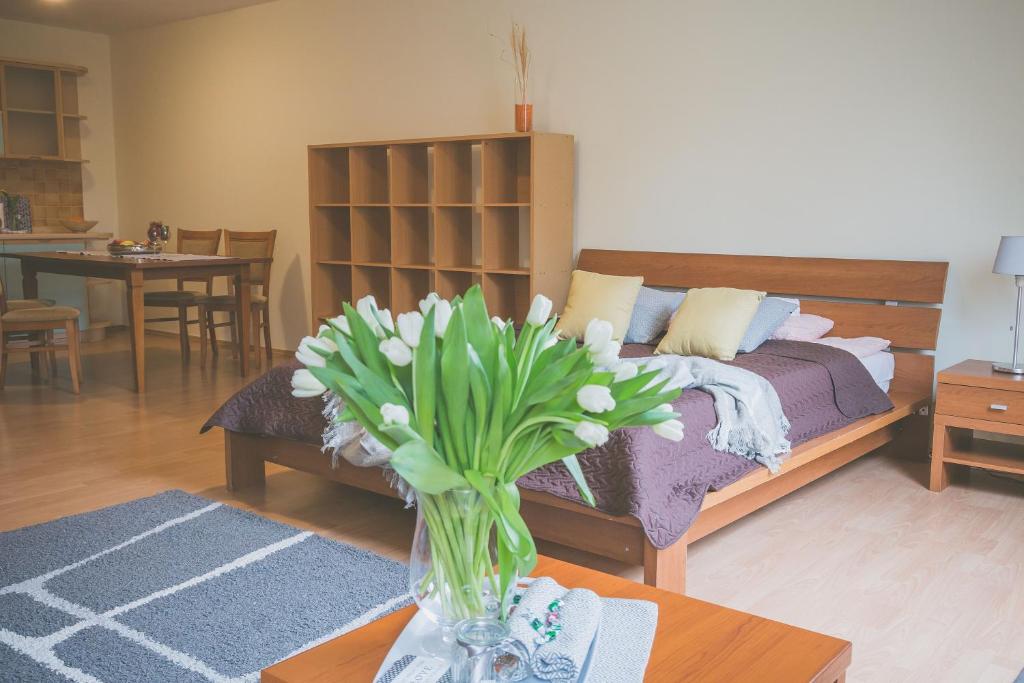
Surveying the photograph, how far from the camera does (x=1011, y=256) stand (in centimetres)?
348

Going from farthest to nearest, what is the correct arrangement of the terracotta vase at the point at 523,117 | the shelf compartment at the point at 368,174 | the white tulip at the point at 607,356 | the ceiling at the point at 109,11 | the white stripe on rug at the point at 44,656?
1. the ceiling at the point at 109,11
2. the shelf compartment at the point at 368,174
3. the terracotta vase at the point at 523,117
4. the white stripe on rug at the point at 44,656
5. the white tulip at the point at 607,356

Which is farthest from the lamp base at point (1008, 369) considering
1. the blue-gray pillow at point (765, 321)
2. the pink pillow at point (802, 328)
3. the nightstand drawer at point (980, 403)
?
the blue-gray pillow at point (765, 321)

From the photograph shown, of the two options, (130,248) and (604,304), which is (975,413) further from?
(130,248)

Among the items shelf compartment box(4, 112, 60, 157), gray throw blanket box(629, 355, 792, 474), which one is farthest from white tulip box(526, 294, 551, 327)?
shelf compartment box(4, 112, 60, 157)

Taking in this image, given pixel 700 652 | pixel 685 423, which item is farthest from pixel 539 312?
pixel 685 423

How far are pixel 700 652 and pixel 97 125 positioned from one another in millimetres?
7784

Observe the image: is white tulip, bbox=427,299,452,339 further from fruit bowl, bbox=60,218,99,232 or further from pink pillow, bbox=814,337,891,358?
fruit bowl, bbox=60,218,99,232

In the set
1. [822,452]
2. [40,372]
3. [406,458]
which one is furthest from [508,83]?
[406,458]

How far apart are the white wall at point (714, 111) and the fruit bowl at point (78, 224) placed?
1.45 meters

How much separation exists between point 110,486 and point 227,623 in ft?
4.75

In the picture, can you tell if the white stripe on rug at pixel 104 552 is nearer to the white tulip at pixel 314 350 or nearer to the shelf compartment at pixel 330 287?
the white tulip at pixel 314 350

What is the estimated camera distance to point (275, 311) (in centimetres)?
684

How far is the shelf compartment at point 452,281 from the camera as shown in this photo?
5.38 meters

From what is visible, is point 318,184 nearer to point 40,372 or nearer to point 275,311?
point 275,311
